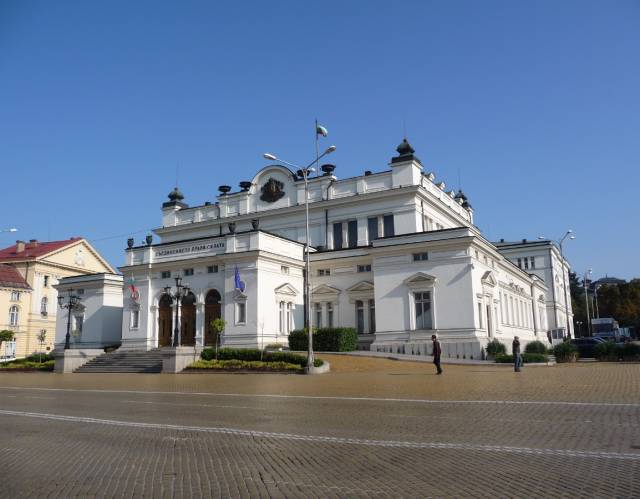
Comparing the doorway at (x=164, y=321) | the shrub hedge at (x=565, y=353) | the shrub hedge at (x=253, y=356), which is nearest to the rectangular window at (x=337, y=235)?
the doorway at (x=164, y=321)

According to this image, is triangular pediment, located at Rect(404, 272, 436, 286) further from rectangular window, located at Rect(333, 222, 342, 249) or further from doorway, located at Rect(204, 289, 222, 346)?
doorway, located at Rect(204, 289, 222, 346)

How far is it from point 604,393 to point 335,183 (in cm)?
3449

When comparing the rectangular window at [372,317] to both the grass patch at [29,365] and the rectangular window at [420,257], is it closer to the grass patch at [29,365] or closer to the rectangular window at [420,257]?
the rectangular window at [420,257]

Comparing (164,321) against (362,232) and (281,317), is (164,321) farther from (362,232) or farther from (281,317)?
(362,232)

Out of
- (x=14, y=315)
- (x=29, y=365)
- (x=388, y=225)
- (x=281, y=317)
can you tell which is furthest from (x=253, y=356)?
(x=14, y=315)

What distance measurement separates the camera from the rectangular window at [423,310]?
36.6 meters

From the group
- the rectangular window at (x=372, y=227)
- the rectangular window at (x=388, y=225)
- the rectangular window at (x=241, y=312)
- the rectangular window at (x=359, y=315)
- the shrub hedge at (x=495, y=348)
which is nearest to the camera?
the shrub hedge at (x=495, y=348)

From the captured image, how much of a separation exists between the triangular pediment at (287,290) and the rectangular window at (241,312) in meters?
2.68

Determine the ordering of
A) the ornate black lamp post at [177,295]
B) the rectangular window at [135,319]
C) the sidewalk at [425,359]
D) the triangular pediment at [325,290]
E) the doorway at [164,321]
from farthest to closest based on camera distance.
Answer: the rectangular window at [135,319], the doorway at [164,321], the triangular pediment at [325,290], the ornate black lamp post at [177,295], the sidewalk at [425,359]

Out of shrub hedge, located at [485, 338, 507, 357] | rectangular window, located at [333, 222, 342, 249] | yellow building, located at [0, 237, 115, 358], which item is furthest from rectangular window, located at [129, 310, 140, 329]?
yellow building, located at [0, 237, 115, 358]

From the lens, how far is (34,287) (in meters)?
71.3

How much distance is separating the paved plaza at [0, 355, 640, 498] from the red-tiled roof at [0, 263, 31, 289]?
187ft

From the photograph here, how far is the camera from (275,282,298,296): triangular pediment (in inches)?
1567

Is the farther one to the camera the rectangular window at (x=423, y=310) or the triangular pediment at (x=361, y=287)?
the triangular pediment at (x=361, y=287)
